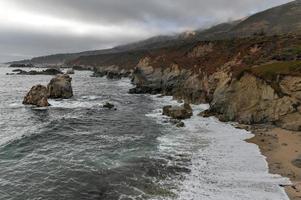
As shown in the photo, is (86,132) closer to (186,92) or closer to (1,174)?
(1,174)

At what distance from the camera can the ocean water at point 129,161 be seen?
27672 millimetres

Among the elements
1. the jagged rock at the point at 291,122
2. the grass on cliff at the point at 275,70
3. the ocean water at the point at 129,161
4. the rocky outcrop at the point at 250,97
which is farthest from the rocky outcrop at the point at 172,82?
the jagged rock at the point at 291,122

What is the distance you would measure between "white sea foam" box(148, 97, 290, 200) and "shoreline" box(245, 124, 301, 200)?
730 mm

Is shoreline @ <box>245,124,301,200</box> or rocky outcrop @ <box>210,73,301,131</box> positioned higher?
rocky outcrop @ <box>210,73,301,131</box>

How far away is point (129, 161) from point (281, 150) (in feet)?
53.8

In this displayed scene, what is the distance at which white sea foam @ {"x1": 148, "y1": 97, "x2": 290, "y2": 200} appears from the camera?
88.5 ft

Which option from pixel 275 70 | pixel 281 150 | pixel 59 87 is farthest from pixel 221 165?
pixel 59 87

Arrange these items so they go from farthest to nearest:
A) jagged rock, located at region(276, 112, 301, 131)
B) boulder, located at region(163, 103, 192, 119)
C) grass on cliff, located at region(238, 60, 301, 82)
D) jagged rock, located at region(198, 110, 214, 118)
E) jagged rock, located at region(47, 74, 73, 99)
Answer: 1. jagged rock, located at region(47, 74, 73, 99)
2. jagged rock, located at region(198, 110, 214, 118)
3. boulder, located at region(163, 103, 192, 119)
4. grass on cliff, located at region(238, 60, 301, 82)
5. jagged rock, located at region(276, 112, 301, 131)

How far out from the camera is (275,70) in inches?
2149

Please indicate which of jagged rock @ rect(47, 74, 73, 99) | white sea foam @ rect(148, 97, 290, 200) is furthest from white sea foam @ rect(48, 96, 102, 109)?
white sea foam @ rect(148, 97, 290, 200)

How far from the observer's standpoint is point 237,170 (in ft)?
106

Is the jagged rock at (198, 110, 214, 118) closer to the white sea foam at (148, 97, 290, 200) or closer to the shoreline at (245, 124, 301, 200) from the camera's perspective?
the white sea foam at (148, 97, 290, 200)

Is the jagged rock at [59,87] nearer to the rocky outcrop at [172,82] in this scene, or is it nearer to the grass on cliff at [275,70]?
the rocky outcrop at [172,82]

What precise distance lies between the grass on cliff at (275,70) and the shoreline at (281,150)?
867 centimetres
